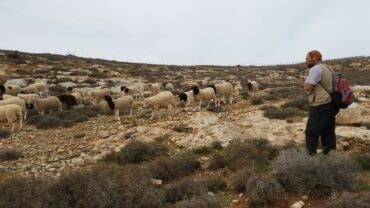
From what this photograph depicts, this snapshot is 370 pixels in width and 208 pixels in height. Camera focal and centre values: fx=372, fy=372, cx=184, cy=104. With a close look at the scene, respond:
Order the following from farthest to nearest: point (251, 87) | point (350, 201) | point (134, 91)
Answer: point (134, 91) → point (251, 87) → point (350, 201)

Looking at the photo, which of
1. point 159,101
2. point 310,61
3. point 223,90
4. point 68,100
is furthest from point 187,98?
point 310,61

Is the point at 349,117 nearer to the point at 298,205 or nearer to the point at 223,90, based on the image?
the point at 298,205

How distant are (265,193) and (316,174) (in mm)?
1000

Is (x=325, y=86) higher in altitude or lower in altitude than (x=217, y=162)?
higher

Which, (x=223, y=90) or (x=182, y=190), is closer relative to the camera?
(x=182, y=190)

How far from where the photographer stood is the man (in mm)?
7125

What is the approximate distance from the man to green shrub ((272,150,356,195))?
0.57 meters

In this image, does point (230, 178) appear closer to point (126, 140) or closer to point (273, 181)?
point (273, 181)

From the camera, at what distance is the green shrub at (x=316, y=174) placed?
6.49 metres

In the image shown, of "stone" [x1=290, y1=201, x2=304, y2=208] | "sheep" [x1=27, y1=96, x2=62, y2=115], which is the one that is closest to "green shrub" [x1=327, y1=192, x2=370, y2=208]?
"stone" [x1=290, y1=201, x2=304, y2=208]

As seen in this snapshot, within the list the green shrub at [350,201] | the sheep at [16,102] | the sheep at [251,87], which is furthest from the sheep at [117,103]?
the green shrub at [350,201]

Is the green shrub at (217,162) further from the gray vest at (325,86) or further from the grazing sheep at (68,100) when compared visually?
the grazing sheep at (68,100)

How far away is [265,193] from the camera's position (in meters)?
6.39

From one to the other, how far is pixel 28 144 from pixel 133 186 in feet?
23.9
